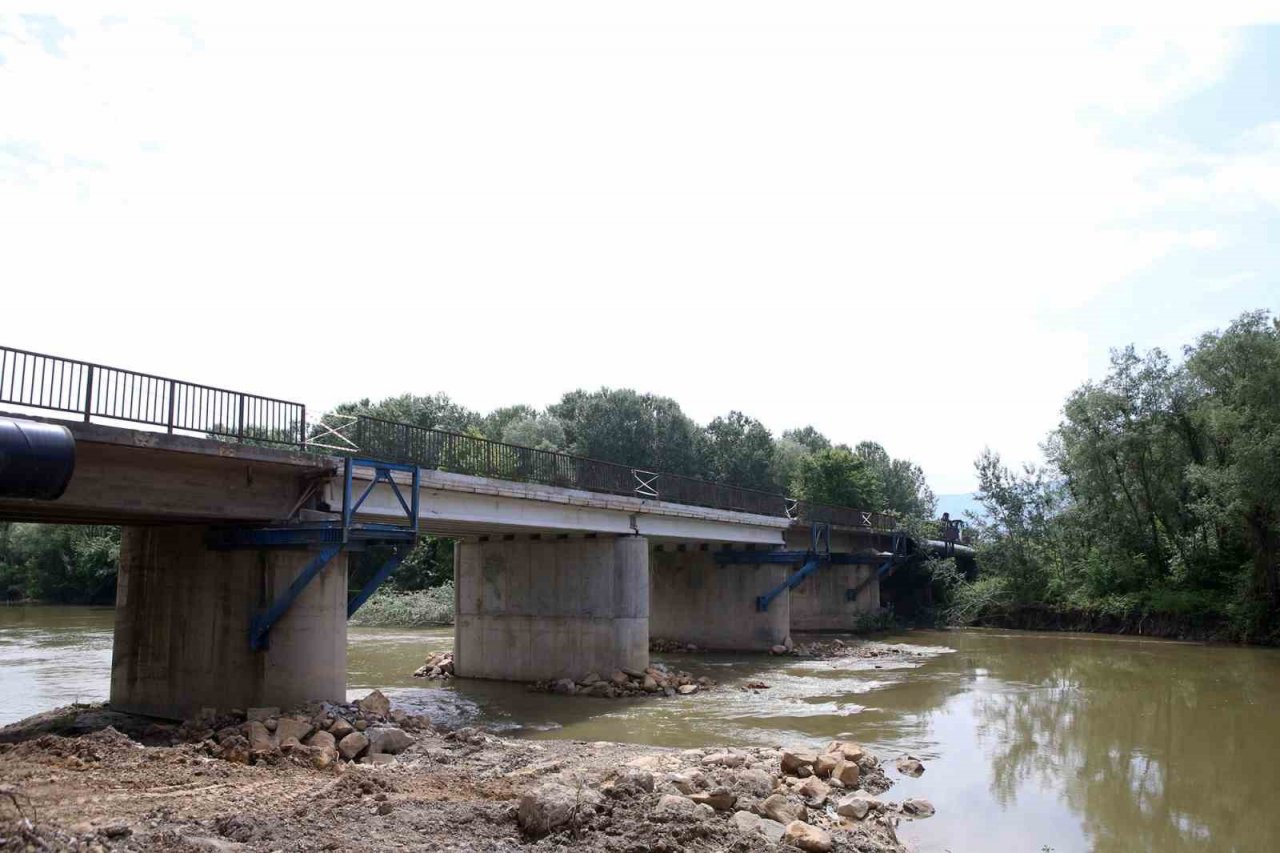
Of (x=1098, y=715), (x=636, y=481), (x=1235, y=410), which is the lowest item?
(x=1098, y=715)

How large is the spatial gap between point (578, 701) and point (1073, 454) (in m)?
31.2

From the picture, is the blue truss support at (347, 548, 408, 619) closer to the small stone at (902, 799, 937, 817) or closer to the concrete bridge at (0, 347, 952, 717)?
the concrete bridge at (0, 347, 952, 717)

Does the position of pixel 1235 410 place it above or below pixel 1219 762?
above

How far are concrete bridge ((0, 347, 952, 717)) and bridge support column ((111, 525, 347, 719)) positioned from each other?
0.04m

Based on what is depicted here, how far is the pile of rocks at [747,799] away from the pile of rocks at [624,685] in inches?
437

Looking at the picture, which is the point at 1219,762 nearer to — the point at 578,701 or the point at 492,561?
the point at 578,701

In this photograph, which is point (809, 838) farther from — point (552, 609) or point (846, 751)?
point (552, 609)

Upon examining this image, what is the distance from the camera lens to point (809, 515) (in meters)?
44.6

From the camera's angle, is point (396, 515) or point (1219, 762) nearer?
point (1219, 762)

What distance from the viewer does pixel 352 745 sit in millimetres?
15070

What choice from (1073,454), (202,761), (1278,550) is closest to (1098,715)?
(202,761)

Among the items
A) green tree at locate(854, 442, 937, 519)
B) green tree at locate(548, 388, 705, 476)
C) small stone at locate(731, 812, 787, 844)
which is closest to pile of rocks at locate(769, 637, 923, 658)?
small stone at locate(731, 812, 787, 844)

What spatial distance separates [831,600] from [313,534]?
1430 inches

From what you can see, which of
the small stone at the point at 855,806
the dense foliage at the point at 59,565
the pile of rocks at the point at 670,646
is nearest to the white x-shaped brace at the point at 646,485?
the pile of rocks at the point at 670,646
